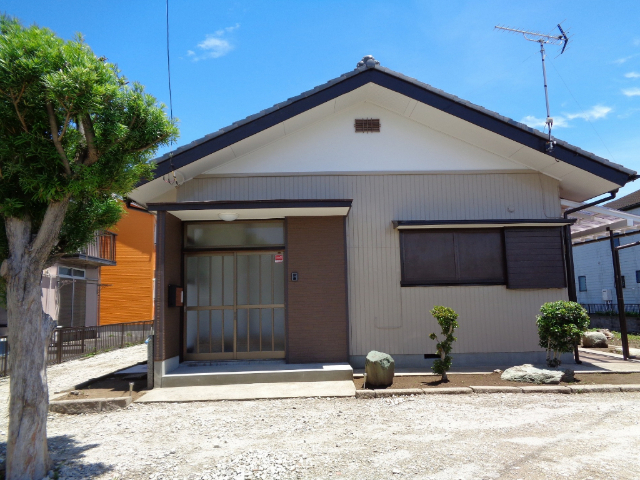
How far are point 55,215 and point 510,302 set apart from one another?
8.25 metres

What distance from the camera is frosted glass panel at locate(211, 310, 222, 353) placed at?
9.71 meters

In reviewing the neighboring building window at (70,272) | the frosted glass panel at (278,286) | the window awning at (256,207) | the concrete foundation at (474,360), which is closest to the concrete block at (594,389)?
the concrete foundation at (474,360)

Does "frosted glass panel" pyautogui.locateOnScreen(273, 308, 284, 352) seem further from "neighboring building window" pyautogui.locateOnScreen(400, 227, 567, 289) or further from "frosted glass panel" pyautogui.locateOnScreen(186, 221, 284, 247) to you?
"neighboring building window" pyautogui.locateOnScreen(400, 227, 567, 289)

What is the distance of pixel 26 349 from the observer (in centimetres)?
454

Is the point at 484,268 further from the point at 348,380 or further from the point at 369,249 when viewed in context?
the point at 348,380

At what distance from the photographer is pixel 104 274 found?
2223 centimetres

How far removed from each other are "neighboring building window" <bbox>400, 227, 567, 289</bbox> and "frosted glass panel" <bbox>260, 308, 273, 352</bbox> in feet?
9.19

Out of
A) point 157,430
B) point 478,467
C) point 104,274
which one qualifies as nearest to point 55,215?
point 157,430

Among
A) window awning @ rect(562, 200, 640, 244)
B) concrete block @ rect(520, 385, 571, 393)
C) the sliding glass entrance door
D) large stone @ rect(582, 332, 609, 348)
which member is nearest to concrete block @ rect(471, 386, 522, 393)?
concrete block @ rect(520, 385, 571, 393)

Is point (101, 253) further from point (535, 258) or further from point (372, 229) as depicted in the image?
point (535, 258)

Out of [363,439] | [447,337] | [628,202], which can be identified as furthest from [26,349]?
[628,202]

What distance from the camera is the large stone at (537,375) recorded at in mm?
7719

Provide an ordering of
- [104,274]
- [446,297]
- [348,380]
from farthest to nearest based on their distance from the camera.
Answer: [104,274] < [446,297] < [348,380]

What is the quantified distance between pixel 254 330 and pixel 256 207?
262 cm
